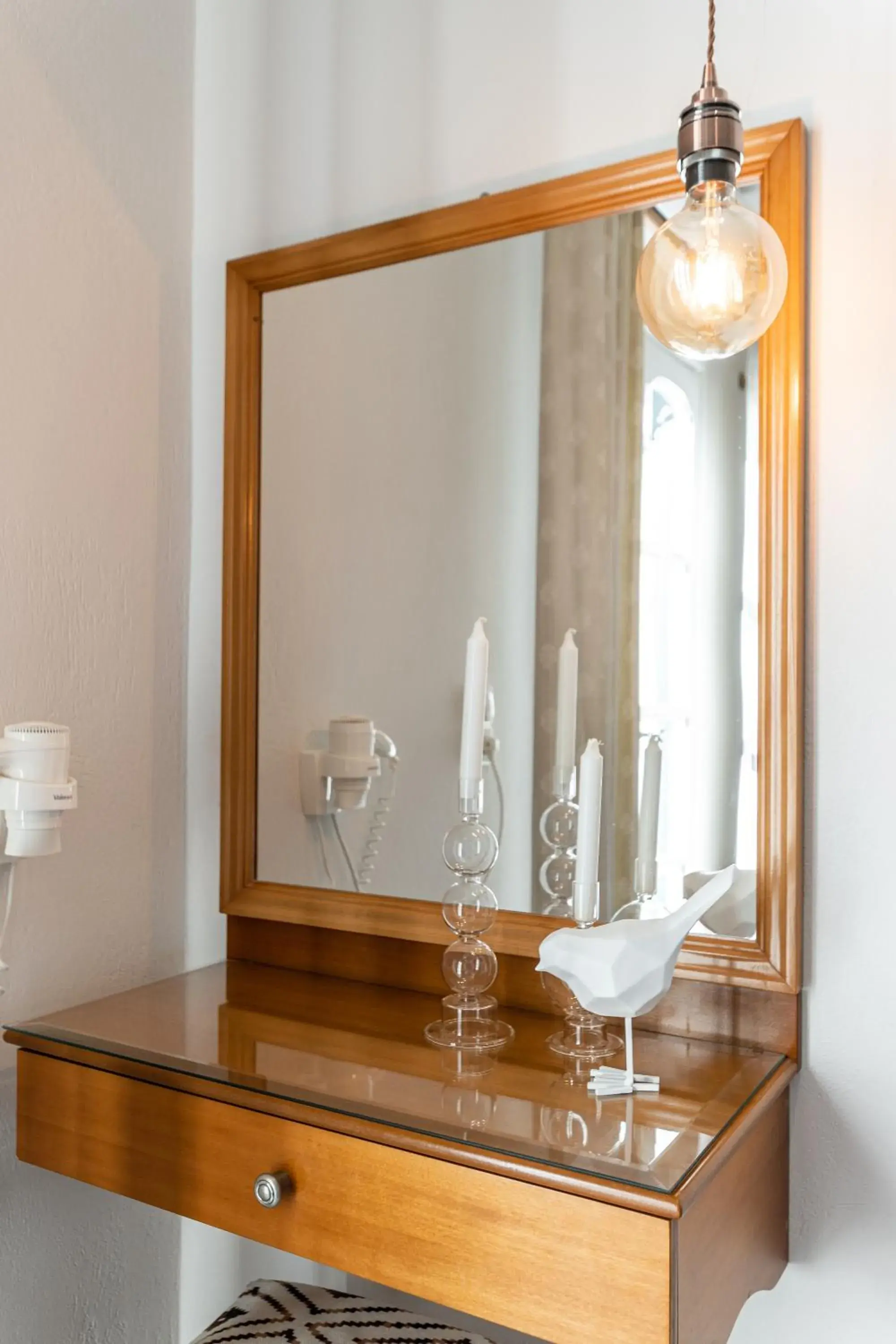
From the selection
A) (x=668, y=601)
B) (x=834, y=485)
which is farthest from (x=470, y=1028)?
(x=834, y=485)

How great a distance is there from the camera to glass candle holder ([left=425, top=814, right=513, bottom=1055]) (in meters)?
1.15

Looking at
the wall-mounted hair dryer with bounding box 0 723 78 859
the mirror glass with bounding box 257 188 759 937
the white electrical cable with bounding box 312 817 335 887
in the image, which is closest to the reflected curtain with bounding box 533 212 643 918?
the mirror glass with bounding box 257 188 759 937

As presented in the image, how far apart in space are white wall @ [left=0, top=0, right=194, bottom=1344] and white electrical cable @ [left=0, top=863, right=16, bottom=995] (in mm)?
19

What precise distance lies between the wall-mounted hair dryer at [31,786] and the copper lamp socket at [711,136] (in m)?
0.89

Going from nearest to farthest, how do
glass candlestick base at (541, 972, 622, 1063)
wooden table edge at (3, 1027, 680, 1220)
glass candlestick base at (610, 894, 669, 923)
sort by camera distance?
wooden table edge at (3, 1027, 680, 1220) < glass candlestick base at (541, 972, 622, 1063) < glass candlestick base at (610, 894, 669, 923)

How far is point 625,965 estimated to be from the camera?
3.26 feet

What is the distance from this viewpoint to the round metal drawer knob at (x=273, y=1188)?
3.28 ft

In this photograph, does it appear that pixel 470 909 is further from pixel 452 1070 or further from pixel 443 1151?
pixel 443 1151

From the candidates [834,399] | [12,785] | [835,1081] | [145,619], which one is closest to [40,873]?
[12,785]

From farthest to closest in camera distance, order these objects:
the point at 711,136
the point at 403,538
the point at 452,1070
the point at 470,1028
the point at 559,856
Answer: the point at 403,538 < the point at 559,856 < the point at 470,1028 < the point at 452,1070 < the point at 711,136

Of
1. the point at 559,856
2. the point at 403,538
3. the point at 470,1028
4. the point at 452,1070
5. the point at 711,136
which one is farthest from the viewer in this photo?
the point at 403,538

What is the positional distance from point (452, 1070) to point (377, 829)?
1.32ft

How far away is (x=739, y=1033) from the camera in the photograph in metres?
1.14

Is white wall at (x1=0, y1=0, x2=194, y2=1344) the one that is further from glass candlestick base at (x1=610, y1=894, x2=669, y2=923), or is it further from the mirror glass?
glass candlestick base at (x1=610, y1=894, x2=669, y2=923)
